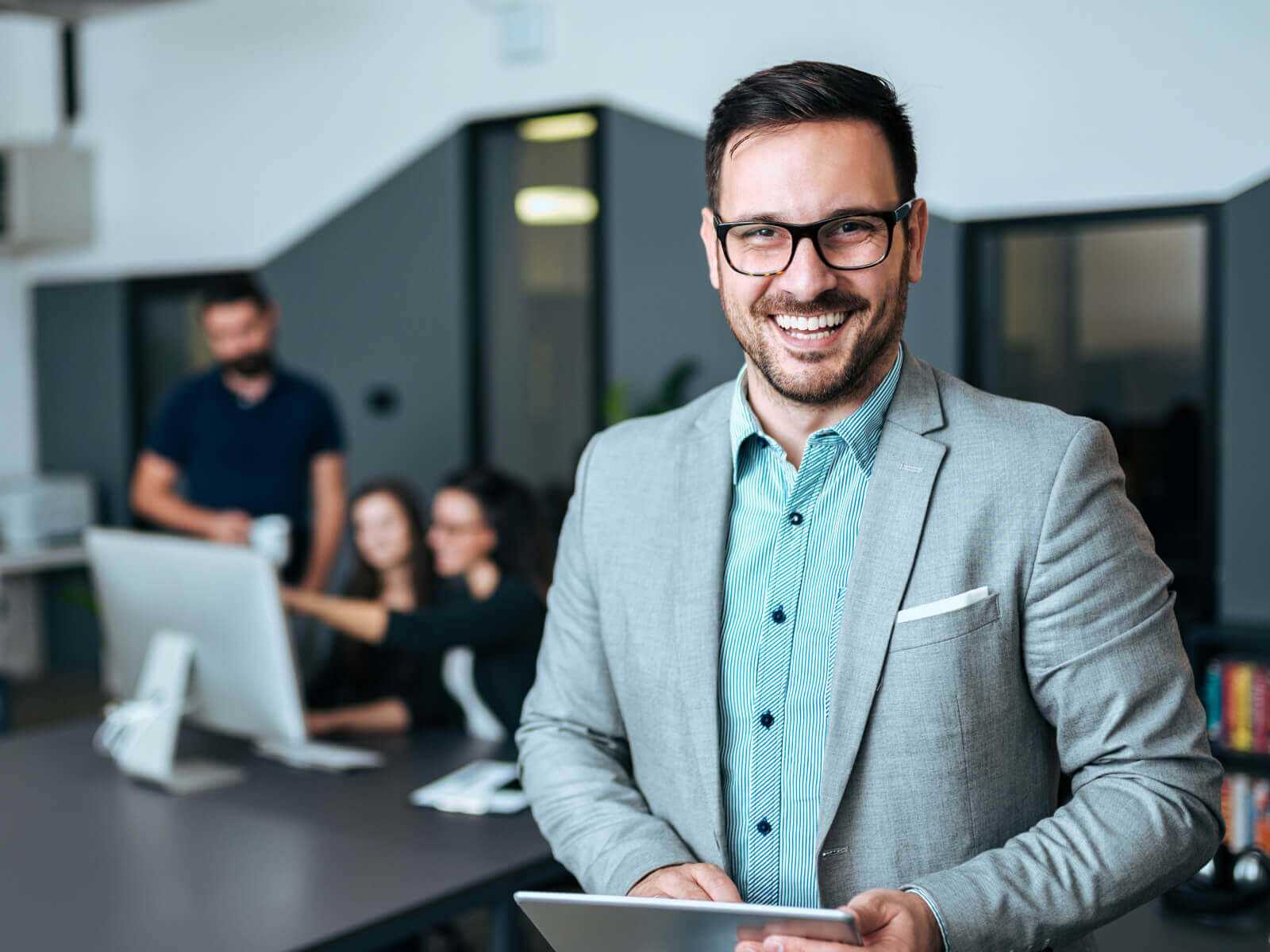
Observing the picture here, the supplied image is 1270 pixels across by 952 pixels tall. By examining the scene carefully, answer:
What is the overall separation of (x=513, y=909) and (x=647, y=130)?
10.2ft

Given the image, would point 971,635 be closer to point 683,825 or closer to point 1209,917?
point 683,825

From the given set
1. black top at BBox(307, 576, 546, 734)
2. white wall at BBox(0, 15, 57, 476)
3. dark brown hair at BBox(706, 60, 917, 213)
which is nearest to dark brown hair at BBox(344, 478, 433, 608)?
black top at BBox(307, 576, 546, 734)

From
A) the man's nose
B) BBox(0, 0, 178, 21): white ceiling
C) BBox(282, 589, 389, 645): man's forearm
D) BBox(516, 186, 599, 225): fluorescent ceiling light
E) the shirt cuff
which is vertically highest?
BBox(0, 0, 178, 21): white ceiling

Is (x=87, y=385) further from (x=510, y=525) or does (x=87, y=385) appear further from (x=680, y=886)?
(x=680, y=886)

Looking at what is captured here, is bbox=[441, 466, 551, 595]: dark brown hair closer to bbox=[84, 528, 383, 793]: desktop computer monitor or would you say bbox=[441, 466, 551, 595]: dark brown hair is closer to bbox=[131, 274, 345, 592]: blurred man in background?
bbox=[84, 528, 383, 793]: desktop computer monitor

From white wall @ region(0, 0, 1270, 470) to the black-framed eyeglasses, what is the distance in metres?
2.57

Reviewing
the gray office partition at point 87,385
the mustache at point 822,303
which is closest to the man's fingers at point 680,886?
the mustache at point 822,303

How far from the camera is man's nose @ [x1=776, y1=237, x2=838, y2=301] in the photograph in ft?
3.69

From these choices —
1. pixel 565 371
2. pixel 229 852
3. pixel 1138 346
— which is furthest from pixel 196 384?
pixel 1138 346

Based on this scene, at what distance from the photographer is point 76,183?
6.23 metres

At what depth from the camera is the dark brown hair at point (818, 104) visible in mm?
1120

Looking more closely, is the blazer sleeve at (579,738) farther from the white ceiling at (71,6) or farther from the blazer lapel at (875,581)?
the white ceiling at (71,6)

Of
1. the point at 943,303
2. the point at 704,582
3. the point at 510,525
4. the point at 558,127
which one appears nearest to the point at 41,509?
the point at 558,127

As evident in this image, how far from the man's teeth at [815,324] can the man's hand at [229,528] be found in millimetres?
2582
